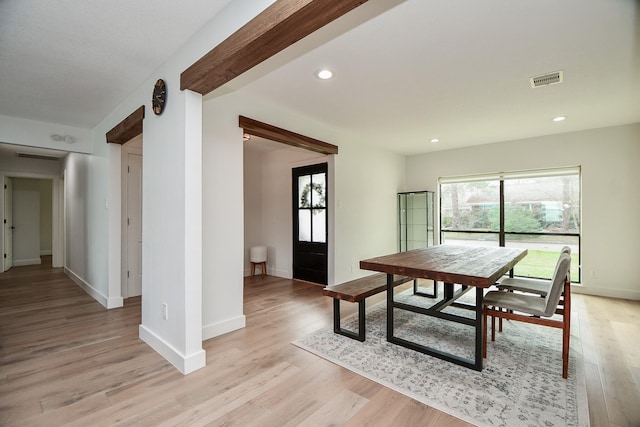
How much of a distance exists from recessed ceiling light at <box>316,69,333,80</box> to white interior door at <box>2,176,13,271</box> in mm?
7234

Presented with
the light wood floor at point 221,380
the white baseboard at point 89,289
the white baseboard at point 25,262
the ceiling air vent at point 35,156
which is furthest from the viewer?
the white baseboard at point 25,262

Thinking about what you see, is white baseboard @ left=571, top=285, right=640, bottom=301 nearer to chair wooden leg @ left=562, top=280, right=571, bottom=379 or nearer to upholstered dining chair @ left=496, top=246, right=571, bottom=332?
upholstered dining chair @ left=496, top=246, right=571, bottom=332

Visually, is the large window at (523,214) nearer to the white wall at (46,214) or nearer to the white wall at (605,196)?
the white wall at (605,196)

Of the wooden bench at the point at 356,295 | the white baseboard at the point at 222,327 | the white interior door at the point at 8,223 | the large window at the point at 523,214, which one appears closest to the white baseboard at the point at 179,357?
the white baseboard at the point at 222,327

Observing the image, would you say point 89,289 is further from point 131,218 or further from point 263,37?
point 263,37

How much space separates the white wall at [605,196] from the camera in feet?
13.7

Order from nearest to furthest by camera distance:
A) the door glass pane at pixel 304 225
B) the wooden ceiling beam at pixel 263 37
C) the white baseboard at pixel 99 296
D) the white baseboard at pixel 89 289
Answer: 1. the wooden ceiling beam at pixel 263 37
2. the white baseboard at pixel 99 296
3. the white baseboard at pixel 89 289
4. the door glass pane at pixel 304 225

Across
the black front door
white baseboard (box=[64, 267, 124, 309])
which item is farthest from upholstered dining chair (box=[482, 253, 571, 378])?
white baseboard (box=[64, 267, 124, 309])

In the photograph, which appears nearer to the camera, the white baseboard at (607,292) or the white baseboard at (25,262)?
the white baseboard at (607,292)

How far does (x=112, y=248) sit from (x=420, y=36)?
13.8 ft

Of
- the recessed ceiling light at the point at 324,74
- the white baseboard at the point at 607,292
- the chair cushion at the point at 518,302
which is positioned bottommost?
the white baseboard at the point at 607,292

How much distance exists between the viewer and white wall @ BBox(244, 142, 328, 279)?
5622 mm

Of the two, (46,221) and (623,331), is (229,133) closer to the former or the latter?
(623,331)

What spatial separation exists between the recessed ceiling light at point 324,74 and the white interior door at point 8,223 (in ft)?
23.7
